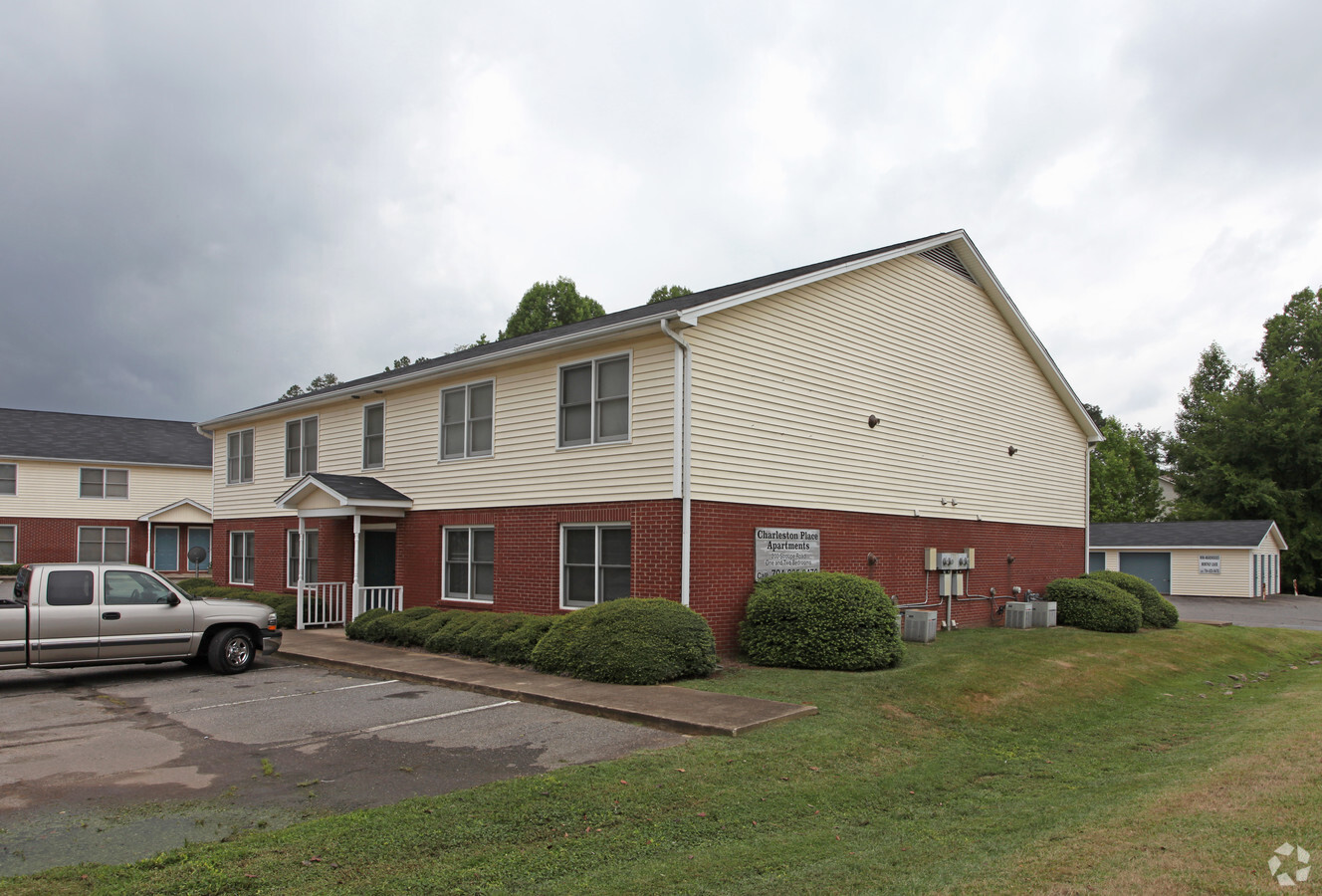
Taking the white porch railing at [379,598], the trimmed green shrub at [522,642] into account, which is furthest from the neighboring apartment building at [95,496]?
the trimmed green shrub at [522,642]

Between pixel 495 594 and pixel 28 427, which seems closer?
pixel 495 594

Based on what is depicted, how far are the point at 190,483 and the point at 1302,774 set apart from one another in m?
43.2

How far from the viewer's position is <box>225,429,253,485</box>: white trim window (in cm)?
2519

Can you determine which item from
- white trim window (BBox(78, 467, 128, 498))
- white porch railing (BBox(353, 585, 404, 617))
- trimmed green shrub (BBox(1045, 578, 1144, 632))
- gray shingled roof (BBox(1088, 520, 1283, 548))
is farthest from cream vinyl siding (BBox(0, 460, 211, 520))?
gray shingled roof (BBox(1088, 520, 1283, 548))

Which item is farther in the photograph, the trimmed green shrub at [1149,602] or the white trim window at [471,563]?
the trimmed green shrub at [1149,602]

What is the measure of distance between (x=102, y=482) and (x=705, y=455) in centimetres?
3446

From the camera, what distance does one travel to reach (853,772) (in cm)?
853

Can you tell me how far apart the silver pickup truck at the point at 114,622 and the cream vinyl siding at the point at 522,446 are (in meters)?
4.88

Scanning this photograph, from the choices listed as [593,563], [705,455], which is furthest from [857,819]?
[593,563]

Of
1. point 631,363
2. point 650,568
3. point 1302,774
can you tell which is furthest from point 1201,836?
point 631,363

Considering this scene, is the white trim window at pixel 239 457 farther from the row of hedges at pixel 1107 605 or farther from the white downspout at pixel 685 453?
the row of hedges at pixel 1107 605

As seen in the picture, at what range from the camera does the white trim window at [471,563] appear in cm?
1747

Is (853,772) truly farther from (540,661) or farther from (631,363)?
(631,363)

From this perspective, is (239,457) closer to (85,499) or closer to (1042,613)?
(85,499)
